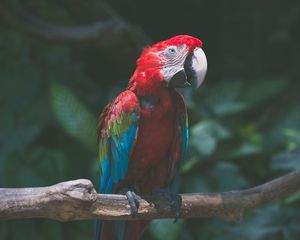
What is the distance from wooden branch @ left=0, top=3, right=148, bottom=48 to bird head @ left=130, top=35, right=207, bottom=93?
59.2 inches

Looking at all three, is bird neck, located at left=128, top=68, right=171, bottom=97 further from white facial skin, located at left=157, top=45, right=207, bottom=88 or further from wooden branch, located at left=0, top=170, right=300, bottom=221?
wooden branch, located at left=0, top=170, right=300, bottom=221

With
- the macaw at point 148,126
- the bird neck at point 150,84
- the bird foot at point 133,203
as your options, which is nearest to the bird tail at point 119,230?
the macaw at point 148,126

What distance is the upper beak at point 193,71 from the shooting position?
77.3 inches

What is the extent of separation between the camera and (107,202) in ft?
5.83

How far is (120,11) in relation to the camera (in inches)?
171

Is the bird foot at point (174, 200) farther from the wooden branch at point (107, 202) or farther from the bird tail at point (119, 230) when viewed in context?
the bird tail at point (119, 230)

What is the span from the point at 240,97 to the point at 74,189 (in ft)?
8.03

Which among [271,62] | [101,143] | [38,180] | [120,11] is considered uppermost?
[120,11]

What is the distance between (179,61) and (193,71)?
0.19 ft

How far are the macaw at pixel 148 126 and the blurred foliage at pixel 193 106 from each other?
928 millimetres

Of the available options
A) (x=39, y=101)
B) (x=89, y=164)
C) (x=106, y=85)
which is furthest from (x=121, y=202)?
(x=106, y=85)

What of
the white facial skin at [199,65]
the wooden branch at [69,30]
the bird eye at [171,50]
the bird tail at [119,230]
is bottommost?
the bird tail at [119,230]

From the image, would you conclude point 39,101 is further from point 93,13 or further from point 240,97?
point 240,97

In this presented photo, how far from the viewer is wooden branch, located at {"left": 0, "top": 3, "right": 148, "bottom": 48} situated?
3.42 m
